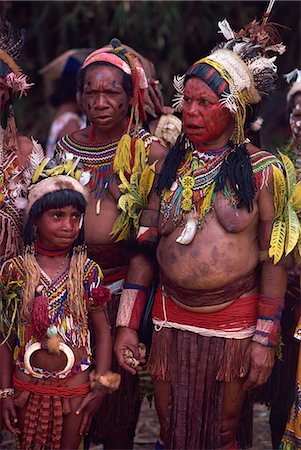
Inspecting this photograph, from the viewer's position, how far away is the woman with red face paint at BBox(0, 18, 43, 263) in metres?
4.04

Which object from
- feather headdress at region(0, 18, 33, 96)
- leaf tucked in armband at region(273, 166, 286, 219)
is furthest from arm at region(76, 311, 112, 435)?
feather headdress at region(0, 18, 33, 96)

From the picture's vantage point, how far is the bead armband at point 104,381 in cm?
378

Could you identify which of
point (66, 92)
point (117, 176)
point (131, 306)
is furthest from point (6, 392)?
point (66, 92)

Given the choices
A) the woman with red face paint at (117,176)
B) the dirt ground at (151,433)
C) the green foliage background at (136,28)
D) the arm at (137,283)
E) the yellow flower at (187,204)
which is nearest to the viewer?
the yellow flower at (187,204)

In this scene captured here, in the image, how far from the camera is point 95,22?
27.1ft

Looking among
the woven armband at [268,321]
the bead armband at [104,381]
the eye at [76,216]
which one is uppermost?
the eye at [76,216]

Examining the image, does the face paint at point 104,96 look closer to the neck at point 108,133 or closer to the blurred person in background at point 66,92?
the neck at point 108,133

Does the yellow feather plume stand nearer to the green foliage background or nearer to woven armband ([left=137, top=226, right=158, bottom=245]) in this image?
woven armband ([left=137, top=226, right=158, bottom=245])

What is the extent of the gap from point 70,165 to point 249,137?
838 millimetres

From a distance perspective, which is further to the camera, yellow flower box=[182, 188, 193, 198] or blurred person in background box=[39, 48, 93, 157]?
blurred person in background box=[39, 48, 93, 157]

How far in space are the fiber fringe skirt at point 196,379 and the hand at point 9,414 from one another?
2.10 ft

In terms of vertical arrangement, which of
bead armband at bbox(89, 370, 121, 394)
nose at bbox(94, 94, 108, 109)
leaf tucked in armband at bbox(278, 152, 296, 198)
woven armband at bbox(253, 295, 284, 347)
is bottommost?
bead armband at bbox(89, 370, 121, 394)

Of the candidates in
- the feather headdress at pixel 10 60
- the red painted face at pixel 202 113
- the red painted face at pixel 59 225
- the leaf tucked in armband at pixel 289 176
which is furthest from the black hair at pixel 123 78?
the leaf tucked in armband at pixel 289 176

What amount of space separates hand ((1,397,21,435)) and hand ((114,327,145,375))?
50 cm
